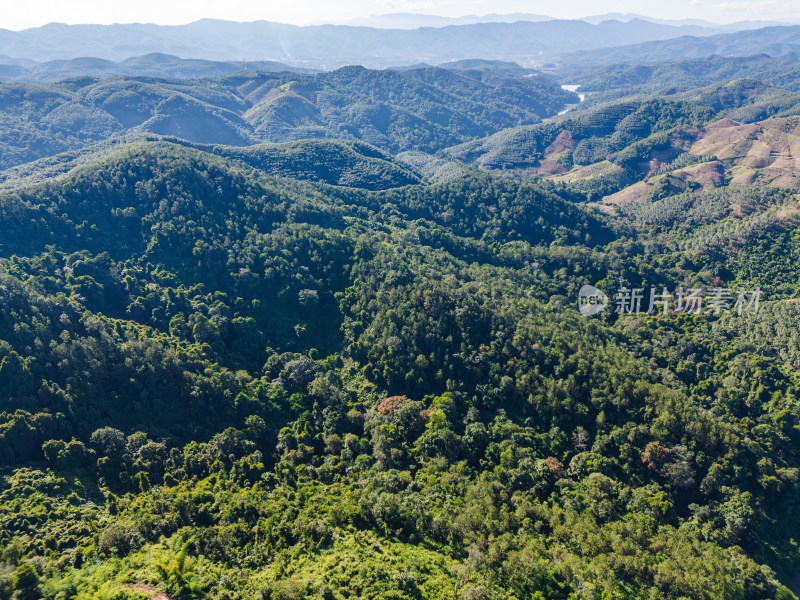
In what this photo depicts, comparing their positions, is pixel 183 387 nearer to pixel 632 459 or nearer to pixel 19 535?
pixel 19 535

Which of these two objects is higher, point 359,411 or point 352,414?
point 352,414

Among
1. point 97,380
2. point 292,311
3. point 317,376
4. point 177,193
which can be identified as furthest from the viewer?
point 177,193

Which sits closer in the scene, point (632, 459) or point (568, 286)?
point (632, 459)

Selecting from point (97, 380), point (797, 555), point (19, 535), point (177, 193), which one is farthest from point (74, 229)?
point (797, 555)
